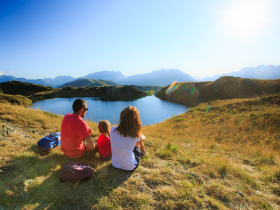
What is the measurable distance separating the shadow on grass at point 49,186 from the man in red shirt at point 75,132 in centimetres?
64

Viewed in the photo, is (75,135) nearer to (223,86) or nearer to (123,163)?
(123,163)

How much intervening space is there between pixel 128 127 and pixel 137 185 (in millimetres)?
1586

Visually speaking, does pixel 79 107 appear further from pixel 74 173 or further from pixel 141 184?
pixel 141 184

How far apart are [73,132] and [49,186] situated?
1402 mm

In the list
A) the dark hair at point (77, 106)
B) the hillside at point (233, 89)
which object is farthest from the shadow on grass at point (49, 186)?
the hillside at point (233, 89)

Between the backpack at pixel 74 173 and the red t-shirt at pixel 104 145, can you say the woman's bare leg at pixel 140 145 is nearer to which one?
the red t-shirt at pixel 104 145

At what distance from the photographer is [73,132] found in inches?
134

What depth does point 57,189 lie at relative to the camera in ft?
9.40

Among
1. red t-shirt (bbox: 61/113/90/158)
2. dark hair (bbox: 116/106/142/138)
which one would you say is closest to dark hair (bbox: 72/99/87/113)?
red t-shirt (bbox: 61/113/90/158)

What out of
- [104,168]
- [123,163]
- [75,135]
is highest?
[75,135]

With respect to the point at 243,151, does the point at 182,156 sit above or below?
above

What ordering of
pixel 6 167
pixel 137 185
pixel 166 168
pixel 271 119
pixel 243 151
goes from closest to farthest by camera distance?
pixel 137 185 < pixel 6 167 < pixel 166 168 < pixel 243 151 < pixel 271 119

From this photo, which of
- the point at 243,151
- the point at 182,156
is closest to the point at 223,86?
the point at 243,151

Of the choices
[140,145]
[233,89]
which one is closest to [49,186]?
[140,145]
